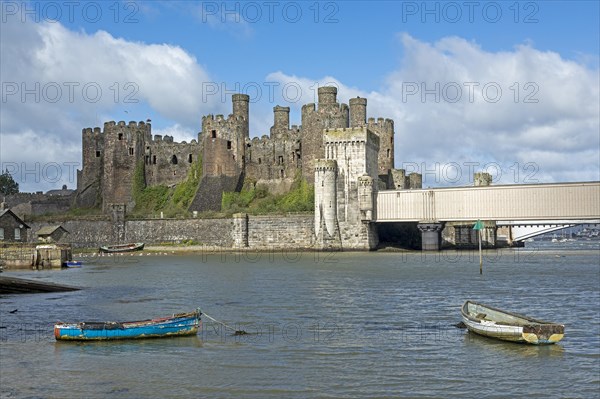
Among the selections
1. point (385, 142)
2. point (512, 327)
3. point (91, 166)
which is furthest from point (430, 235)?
Result: point (512, 327)

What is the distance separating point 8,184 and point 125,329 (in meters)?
121

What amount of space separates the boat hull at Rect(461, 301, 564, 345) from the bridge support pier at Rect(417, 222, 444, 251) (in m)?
53.0

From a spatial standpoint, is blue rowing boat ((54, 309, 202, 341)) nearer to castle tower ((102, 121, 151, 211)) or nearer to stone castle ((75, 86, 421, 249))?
stone castle ((75, 86, 421, 249))

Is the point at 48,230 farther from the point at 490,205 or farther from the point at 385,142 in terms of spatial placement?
the point at 490,205

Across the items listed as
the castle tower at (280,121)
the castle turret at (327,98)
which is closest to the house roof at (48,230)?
the castle tower at (280,121)

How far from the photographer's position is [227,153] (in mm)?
Result: 89438

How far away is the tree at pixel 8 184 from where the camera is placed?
13375 centimetres

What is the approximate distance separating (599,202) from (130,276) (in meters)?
43.7

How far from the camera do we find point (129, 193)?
308ft

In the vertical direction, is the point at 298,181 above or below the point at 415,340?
above

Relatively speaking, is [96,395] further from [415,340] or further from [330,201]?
[330,201]

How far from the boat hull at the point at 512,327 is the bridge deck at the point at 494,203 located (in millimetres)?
48644

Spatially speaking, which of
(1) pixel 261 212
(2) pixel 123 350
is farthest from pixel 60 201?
(2) pixel 123 350

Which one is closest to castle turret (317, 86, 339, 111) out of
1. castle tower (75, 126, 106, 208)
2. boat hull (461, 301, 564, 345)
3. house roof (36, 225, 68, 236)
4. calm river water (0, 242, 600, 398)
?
castle tower (75, 126, 106, 208)
